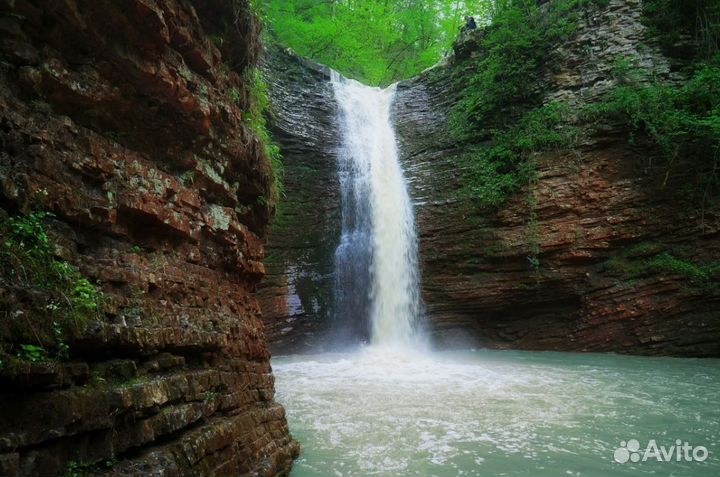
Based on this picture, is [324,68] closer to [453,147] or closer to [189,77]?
[453,147]

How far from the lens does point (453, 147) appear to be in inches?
581

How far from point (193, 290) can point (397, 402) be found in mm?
4021

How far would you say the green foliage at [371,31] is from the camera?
804 inches

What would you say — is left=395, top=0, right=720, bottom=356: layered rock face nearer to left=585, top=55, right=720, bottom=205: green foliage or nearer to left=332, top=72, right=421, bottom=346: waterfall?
left=585, top=55, right=720, bottom=205: green foliage

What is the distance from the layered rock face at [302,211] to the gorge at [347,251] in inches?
3.0

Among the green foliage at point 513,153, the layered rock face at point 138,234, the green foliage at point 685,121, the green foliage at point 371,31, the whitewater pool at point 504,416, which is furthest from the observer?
the green foliage at point 371,31

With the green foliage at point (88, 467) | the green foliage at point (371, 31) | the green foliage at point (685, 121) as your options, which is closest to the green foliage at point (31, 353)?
the green foliage at point (88, 467)

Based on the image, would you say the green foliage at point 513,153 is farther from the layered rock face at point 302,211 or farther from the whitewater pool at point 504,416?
the whitewater pool at point 504,416

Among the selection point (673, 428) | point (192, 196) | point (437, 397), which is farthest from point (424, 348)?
point (192, 196)

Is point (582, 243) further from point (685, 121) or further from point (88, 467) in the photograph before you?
point (88, 467)

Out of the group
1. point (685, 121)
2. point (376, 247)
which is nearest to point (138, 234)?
point (376, 247)

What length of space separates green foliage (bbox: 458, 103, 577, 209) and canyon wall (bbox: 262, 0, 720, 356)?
1.06 feet

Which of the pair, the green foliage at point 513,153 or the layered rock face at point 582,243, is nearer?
the layered rock face at point 582,243

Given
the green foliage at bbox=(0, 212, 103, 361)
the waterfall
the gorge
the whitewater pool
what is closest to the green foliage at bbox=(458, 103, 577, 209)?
the gorge
